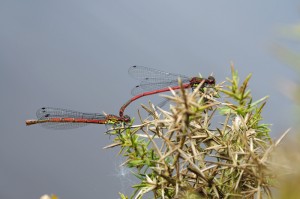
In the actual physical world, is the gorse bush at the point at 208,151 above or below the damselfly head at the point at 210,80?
below

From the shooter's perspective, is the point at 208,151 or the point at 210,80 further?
the point at 210,80

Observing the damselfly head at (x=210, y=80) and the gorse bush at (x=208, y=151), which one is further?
the damselfly head at (x=210, y=80)

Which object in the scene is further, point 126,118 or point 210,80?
point 210,80

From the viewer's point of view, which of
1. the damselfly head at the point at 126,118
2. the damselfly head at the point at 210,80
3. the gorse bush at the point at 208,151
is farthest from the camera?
the damselfly head at the point at 210,80

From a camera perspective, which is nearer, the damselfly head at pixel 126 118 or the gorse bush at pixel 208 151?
the gorse bush at pixel 208 151

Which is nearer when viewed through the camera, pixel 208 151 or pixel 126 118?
pixel 208 151

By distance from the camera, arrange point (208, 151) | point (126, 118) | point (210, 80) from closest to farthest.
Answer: point (208, 151) → point (126, 118) → point (210, 80)

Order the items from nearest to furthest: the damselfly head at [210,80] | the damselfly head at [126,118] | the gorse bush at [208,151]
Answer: the gorse bush at [208,151] < the damselfly head at [126,118] < the damselfly head at [210,80]

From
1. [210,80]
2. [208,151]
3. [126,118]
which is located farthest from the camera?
[210,80]

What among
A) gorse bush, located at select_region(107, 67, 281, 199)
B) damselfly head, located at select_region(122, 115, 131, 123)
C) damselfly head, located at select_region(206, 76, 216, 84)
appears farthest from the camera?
damselfly head, located at select_region(206, 76, 216, 84)

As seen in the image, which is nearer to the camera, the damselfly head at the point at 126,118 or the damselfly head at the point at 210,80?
the damselfly head at the point at 126,118

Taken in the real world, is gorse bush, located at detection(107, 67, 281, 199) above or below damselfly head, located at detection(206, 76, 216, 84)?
below
